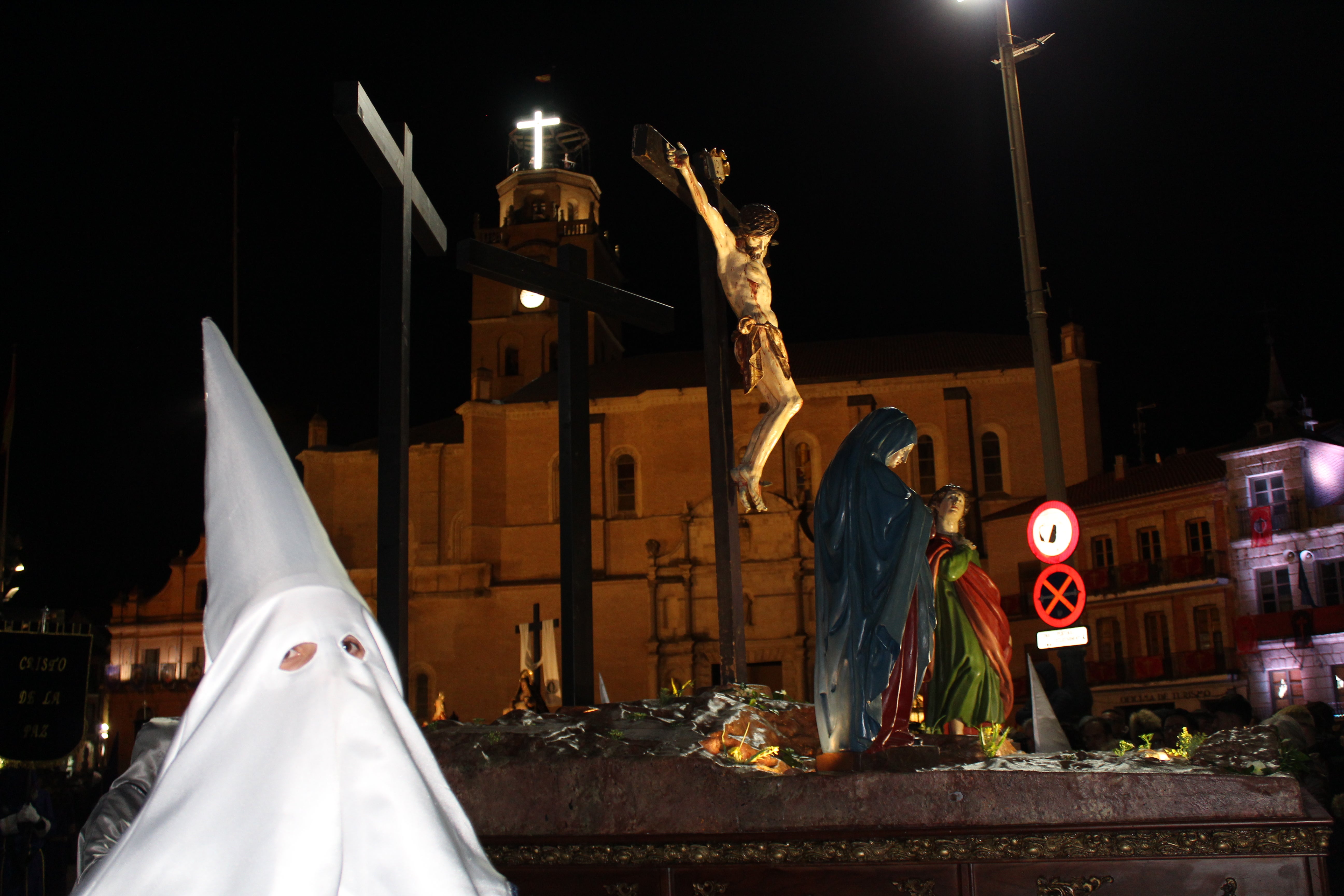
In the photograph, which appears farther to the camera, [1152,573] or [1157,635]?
[1157,635]

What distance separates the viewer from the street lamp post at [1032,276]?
12.9 meters

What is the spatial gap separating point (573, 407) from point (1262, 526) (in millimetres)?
30473

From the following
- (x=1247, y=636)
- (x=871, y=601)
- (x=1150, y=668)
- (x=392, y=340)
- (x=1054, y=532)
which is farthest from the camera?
(x=1150, y=668)

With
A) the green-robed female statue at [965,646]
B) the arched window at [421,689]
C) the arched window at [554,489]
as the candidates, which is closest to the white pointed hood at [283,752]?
the green-robed female statue at [965,646]

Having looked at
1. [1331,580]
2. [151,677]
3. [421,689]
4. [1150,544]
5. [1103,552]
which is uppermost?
[1150,544]

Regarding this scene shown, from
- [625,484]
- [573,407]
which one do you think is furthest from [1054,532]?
[625,484]

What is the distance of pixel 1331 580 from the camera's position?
32062 millimetres

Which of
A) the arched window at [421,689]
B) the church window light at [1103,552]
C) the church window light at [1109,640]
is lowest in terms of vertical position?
the arched window at [421,689]

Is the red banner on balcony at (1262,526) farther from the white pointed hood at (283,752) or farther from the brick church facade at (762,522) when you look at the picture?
the white pointed hood at (283,752)

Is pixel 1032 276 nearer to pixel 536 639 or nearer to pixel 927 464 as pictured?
pixel 536 639

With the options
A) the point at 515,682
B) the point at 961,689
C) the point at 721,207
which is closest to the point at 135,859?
the point at 961,689

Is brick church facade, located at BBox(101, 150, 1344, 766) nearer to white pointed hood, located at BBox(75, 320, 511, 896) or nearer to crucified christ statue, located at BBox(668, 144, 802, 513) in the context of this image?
crucified christ statue, located at BBox(668, 144, 802, 513)

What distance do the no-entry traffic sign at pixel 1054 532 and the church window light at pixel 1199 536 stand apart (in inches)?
1050

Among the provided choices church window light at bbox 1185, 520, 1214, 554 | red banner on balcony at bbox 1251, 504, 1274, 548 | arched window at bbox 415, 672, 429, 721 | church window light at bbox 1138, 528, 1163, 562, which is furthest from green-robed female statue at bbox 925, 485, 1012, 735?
arched window at bbox 415, 672, 429, 721
